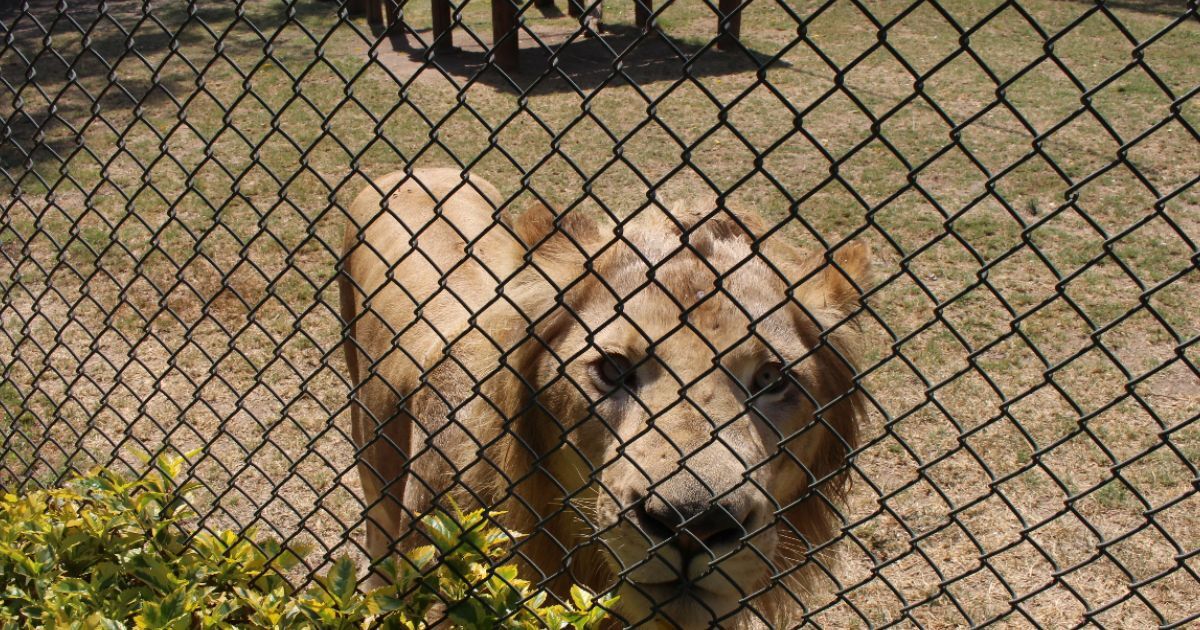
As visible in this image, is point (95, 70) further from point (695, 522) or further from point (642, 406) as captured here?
point (695, 522)

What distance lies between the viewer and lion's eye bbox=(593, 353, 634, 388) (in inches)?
106

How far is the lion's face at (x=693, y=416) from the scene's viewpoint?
211cm

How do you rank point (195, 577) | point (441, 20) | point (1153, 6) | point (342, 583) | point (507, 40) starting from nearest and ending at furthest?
point (342, 583) → point (195, 577) → point (507, 40) → point (441, 20) → point (1153, 6)

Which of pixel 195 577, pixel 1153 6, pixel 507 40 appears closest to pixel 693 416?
pixel 195 577

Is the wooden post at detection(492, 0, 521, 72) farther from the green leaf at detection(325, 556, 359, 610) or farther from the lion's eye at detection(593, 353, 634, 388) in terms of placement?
the green leaf at detection(325, 556, 359, 610)

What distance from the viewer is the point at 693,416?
245 cm

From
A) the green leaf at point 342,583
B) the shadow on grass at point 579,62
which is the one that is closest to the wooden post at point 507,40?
the shadow on grass at point 579,62

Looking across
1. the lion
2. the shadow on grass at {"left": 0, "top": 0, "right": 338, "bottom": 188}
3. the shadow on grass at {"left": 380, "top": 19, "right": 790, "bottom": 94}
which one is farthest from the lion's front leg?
the shadow on grass at {"left": 380, "top": 19, "right": 790, "bottom": 94}

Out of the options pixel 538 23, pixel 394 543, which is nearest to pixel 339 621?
pixel 394 543

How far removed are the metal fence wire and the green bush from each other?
0.53 ft

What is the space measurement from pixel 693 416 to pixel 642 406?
1.14 feet

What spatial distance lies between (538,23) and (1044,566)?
432 inches

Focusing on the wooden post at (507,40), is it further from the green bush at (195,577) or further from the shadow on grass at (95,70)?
the green bush at (195,577)

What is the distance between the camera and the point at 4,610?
2.50 m
